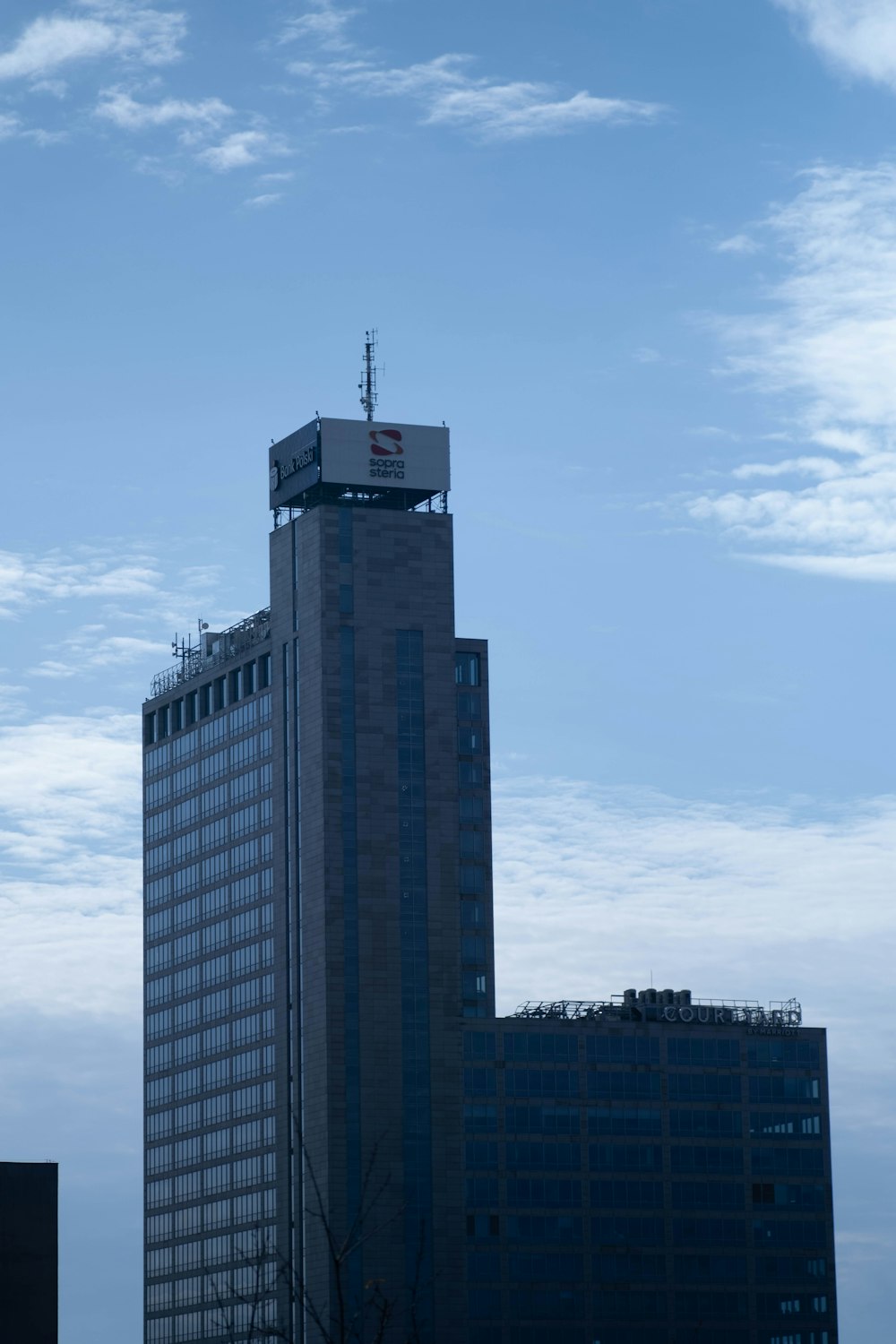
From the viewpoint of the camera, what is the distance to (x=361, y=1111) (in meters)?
196

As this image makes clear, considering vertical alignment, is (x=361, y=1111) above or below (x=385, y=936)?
below

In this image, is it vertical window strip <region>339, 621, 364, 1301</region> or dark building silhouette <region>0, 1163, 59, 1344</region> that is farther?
vertical window strip <region>339, 621, 364, 1301</region>

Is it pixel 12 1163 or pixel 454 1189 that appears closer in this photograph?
pixel 12 1163

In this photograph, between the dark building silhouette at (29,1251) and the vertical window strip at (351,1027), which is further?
the vertical window strip at (351,1027)

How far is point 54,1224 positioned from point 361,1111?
7515 cm

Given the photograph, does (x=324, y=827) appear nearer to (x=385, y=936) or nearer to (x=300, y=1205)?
(x=385, y=936)

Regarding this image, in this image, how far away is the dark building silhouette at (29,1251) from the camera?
393ft

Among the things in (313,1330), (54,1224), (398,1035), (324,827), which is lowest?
(313,1330)

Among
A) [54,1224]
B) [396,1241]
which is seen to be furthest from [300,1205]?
[54,1224]

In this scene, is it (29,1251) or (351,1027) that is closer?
(29,1251)

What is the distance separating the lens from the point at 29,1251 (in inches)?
4774

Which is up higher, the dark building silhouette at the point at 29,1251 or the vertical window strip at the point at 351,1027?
the vertical window strip at the point at 351,1027

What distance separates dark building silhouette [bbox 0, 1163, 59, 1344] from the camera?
120 meters

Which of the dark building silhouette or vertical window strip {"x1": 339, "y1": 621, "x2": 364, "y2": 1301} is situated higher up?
vertical window strip {"x1": 339, "y1": 621, "x2": 364, "y2": 1301}
